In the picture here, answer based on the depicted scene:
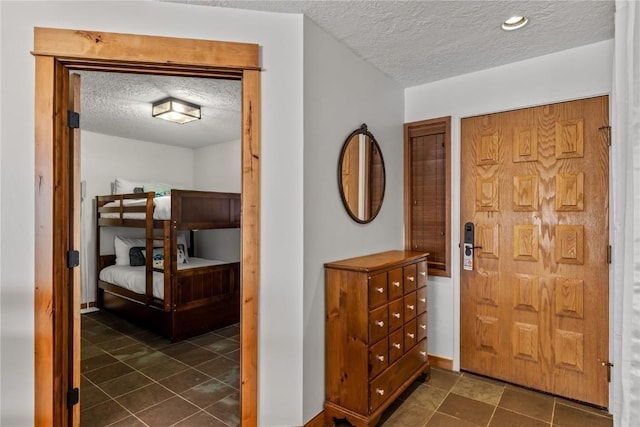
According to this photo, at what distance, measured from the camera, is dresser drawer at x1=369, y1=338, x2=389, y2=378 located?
2.01 meters

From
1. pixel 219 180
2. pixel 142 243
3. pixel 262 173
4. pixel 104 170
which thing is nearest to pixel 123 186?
pixel 104 170

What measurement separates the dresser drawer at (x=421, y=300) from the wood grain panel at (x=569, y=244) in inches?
38.4

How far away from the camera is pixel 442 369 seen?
2.91 metres

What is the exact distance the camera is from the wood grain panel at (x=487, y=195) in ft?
8.89

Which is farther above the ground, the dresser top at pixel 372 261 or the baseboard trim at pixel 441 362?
the dresser top at pixel 372 261

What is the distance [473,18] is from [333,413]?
2568 millimetres

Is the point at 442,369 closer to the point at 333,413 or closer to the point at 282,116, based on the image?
the point at 333,413

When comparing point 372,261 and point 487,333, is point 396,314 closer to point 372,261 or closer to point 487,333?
point 372,261

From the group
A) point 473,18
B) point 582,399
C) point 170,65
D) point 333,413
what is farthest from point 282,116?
point 582,399

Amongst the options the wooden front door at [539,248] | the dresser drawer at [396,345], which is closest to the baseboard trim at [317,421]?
the dresser drawer at [396,345]

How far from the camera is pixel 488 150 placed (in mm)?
2740

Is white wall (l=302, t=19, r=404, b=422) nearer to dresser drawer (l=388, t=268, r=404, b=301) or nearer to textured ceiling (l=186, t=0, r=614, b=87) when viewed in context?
textured ceiling (l=186, t=0, r=614, b=87)

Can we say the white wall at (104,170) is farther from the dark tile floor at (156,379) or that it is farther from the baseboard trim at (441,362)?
the baseboard trim at (441,362)

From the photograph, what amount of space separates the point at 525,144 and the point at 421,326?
63.1 inches
